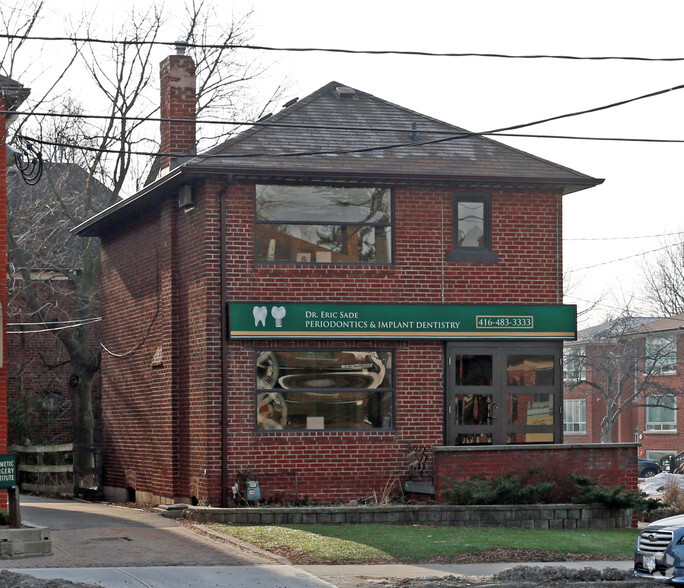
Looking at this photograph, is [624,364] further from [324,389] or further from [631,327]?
[324,389]

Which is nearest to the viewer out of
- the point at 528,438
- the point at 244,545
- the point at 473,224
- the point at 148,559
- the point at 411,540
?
the point at 148,559

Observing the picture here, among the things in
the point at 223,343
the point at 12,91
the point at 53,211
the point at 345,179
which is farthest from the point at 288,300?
the point at 53,211

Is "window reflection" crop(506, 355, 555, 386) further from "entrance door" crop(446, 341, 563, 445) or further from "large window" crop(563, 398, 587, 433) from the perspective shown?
"large window" crop(563, 398, 587, 433)

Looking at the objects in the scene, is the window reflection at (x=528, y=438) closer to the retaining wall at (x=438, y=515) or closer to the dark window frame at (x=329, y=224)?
the retaining wall at (x=438, y=515)

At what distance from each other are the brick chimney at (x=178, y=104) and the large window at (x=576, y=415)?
51117 millimetres

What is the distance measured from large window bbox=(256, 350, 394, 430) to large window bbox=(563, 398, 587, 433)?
50.9 metres

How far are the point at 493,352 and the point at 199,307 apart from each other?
540cm

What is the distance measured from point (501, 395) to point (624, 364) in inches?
1589

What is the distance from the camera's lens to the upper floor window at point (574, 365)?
6003 cm

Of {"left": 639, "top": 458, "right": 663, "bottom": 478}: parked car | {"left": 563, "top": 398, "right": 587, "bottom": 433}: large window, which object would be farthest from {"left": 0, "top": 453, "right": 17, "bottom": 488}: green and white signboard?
{"left": 563, "top": 398, "right": 587, "bottom": 433}: large window

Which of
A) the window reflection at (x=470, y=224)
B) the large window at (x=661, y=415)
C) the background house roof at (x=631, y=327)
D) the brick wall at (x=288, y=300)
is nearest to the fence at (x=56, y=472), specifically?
the brick wall at (x=288, y=300)

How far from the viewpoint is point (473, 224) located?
22.0m

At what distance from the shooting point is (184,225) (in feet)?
72.1

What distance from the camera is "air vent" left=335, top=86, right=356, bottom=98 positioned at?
23.6 m
